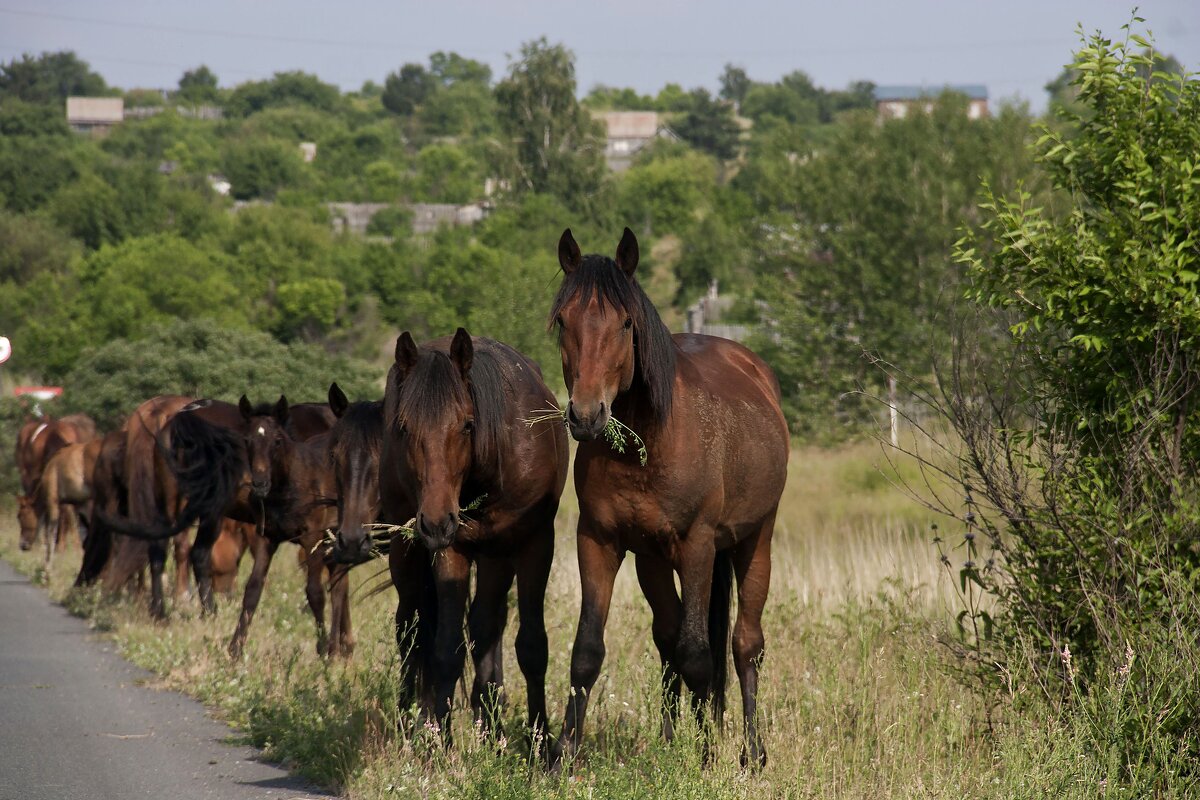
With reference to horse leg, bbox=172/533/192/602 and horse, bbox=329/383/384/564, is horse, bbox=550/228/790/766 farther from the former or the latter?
horse leg, bbox=172/533/192/602

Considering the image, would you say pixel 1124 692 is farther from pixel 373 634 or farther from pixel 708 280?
pixel 708 280

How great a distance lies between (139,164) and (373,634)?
344 ft

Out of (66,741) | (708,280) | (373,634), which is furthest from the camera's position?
(708,280)

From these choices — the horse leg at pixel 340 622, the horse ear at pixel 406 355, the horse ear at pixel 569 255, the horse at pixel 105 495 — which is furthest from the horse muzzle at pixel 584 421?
the horse at pixel 105 495

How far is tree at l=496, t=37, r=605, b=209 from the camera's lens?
8075 cm

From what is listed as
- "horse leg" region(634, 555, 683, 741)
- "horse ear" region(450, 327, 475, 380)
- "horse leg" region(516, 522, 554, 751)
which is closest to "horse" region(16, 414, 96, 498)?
"horse leg" region(516, 522, 554, 751)

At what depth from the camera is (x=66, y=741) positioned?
870 cm

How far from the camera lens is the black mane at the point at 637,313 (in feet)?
20.6

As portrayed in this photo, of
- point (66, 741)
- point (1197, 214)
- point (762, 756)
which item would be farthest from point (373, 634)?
point (1197, 214)

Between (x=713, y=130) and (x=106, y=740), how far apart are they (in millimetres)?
183182

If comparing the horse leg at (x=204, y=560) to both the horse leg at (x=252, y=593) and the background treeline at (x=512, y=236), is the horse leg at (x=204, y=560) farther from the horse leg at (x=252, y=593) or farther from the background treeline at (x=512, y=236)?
the background treeline at (x=512, y=236)

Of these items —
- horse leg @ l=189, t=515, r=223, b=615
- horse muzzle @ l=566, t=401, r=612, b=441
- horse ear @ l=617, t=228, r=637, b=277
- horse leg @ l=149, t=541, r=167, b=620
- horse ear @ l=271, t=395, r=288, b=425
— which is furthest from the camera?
horse leg @ l=149, t=541, r=167, b=620

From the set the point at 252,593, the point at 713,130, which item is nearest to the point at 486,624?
the point at 252,593

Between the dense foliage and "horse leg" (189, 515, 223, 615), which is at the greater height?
the dense foliage
